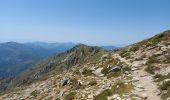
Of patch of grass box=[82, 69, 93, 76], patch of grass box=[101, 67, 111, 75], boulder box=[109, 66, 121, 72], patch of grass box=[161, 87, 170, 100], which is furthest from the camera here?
patch of grass box=[82, 69, 93, 76]

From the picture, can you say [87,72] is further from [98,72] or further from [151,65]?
[151,65]

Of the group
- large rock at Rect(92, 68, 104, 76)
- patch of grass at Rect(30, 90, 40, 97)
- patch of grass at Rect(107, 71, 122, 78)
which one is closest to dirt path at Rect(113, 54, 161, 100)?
patch of grass at Rect(107, 71, 122, 78)

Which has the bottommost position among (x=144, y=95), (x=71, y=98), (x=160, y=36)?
(x=71, y=98)

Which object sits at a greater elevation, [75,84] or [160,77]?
[160,77]

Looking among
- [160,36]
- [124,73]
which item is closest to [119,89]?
[124,73]

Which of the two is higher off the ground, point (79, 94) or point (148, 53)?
point (148, 53)

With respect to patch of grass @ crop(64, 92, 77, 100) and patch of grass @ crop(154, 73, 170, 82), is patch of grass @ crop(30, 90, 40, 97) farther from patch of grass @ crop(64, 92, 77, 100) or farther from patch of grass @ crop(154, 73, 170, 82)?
patch of grass @ crop(154, 73, 170, 82)

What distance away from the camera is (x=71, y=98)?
3009cm

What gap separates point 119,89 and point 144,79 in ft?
15.0

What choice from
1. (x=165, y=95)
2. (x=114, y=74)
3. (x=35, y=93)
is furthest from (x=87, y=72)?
(x=165, y=95)

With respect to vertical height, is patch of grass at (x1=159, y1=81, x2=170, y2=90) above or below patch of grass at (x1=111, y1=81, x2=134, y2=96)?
above

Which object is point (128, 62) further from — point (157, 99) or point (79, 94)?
point (157, 99)

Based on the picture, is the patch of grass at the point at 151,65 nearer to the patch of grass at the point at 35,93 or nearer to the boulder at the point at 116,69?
the boulder at the point at 116,69

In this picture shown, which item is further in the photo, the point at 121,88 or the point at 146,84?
the point at 146,84
